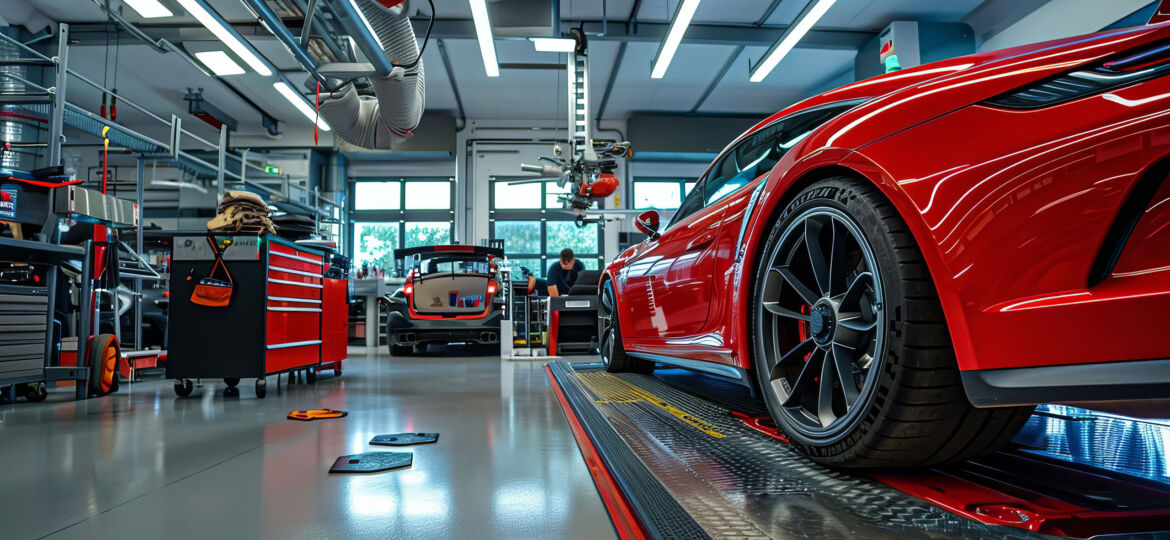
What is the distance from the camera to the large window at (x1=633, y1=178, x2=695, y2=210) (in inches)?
601

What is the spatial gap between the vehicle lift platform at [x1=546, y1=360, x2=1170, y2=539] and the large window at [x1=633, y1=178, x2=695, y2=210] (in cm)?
1331

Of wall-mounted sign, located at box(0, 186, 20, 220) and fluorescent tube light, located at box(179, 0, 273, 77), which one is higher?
fluorescent tube light, located at box(179, 0, 273, 77)

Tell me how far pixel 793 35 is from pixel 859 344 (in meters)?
8.50

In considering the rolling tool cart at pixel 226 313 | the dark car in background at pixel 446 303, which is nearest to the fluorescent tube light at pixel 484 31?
the dark car in background at pixel 446 303

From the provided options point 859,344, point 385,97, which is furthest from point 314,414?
point 385,97

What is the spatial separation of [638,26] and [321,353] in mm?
7766

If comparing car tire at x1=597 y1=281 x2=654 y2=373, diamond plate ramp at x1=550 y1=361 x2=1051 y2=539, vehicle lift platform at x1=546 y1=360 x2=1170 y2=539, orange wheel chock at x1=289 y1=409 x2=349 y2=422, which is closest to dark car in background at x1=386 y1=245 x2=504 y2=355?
car tire at x1=597 y1=281 x2=654 y2=373

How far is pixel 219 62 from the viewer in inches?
397

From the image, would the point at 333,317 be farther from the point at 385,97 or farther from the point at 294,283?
the point at 385,97

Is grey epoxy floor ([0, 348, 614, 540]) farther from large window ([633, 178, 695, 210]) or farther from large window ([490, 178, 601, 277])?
large window ([633, 178, 695, 210])

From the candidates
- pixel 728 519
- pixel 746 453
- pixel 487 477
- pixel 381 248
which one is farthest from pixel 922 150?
pixel 381 248

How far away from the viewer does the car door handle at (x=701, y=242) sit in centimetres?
221

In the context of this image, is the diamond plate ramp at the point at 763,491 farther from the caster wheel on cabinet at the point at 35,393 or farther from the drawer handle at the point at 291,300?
the caster wheel on cabinet at the point at 35,393

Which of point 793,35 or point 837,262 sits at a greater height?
point 793,35
